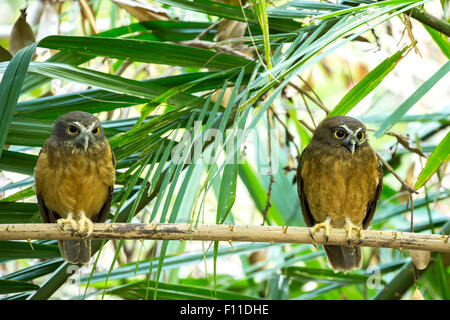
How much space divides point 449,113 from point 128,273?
297 cm

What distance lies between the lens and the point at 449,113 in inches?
185

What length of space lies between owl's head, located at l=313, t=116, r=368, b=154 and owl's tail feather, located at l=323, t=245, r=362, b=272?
2.41 feet

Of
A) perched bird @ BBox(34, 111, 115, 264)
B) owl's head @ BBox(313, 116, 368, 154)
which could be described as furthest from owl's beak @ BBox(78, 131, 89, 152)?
owl's head @ BBox(313, 116, 368, 154)

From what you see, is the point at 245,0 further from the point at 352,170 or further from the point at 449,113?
the point at 449,113

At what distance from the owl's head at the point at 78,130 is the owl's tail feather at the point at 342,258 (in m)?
1.84

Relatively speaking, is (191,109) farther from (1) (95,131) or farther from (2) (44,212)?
(2) (44,212)

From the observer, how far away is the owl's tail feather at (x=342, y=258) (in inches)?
159

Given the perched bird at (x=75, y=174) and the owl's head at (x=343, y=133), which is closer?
the perched bird at (x=75, y=174)

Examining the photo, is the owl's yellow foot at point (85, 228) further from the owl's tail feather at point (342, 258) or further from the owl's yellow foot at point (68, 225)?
the owl's tail feather at point (342, 258)

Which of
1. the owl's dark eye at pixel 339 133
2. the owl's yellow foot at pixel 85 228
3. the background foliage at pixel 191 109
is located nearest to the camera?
the background foliage at pixel 191 109

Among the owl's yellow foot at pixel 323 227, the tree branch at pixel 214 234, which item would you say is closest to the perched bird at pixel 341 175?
the owl's yellow foot at pixel 323 227

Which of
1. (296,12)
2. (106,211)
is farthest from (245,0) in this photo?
(106,211)

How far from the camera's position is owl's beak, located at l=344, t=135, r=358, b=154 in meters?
3.85

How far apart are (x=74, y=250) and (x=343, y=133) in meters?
2.01
